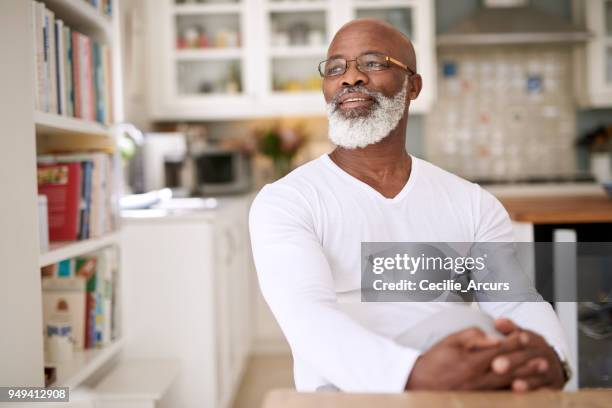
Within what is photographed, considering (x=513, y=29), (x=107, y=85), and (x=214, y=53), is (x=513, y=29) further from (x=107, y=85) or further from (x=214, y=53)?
(x=107, y=85)

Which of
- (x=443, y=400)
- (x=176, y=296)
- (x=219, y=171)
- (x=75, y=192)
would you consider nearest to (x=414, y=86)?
(x=443, y=400)

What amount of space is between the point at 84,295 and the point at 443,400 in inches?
55.1

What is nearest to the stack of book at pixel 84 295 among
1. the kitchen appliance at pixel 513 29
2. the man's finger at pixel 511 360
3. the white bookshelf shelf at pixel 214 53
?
the man's finger at pixel 511 360

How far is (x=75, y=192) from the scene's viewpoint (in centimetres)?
179

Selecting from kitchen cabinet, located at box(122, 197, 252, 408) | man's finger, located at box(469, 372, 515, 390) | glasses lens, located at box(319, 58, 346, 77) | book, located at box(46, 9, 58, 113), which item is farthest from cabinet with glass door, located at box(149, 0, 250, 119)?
man's finger, located at box(469, 372, 515, 390)

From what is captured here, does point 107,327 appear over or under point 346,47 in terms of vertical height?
under

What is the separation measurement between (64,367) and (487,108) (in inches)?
131

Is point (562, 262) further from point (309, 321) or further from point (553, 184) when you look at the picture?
point (553, 184)

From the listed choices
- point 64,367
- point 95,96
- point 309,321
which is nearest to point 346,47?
point 309,321

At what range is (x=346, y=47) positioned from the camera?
4.43 ft

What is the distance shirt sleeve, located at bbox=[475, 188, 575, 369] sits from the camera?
1.14m

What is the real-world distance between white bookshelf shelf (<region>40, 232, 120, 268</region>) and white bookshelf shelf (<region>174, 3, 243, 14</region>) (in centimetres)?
217

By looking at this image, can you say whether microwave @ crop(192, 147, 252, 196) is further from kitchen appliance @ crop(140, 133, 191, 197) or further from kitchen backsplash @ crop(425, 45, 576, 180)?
kitchen backsplash @ crop(425, 45, 576, 180)

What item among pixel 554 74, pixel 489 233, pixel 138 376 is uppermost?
pixel 554 74
